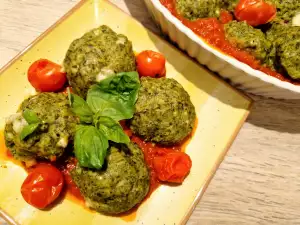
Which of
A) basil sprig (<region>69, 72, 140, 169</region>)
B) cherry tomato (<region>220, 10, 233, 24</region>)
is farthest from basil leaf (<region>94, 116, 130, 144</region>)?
cherry tomato (<region>220, 10, 233, 24</region>)

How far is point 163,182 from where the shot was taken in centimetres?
246

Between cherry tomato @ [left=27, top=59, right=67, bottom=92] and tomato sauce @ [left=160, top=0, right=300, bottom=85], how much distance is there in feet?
2.75

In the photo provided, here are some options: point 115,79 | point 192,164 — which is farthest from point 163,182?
point 115,79

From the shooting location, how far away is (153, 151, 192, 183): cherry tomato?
2344 mm

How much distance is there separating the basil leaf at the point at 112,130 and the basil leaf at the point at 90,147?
0.04 meters

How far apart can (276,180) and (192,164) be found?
0.65 meters

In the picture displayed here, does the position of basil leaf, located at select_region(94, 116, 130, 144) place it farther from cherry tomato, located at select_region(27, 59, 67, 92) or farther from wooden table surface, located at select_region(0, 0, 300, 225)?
wooden table surface, located at select_region(0, 0, 300, 225)

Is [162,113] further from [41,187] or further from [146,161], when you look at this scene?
[41,187]

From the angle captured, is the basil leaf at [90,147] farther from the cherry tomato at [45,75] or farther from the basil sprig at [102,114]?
the cherry tomato at [45,75]

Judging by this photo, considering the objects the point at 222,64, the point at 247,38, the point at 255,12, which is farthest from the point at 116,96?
the point at 255,12

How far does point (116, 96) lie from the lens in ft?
7.52

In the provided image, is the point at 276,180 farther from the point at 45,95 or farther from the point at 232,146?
the point at 45,95

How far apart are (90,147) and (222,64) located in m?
0.99

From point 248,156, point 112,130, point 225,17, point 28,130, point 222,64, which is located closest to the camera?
point 28,130
